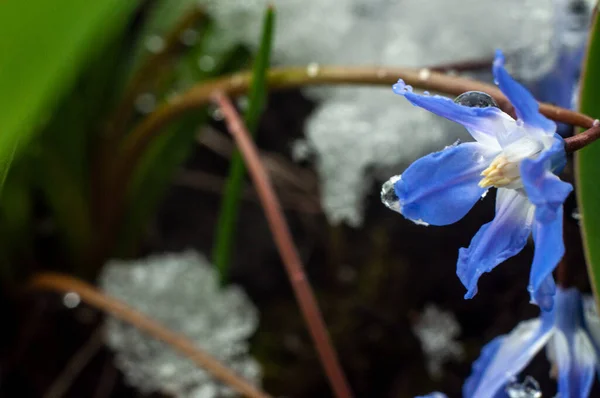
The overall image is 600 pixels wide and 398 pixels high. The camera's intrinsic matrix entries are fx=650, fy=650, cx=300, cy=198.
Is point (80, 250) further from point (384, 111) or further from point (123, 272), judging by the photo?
point (384, 111)

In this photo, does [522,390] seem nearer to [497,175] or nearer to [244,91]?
[497,175]

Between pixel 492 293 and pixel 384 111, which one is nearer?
pixel 492 293

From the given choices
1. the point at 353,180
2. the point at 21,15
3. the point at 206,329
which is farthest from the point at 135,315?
the point at 21,15

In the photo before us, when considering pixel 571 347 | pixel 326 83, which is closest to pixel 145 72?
pixel 326 83

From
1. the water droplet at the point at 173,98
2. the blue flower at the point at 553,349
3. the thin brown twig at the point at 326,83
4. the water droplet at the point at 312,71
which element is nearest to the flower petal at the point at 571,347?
the blue flower at the point at 553,349

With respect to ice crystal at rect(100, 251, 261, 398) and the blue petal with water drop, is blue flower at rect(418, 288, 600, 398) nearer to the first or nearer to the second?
the blue petal with water drop

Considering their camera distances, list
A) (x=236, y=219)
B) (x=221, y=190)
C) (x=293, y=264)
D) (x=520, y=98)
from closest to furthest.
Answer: (x=520, y=98), (x=293, y=264), (x=236, y=219), (x=221, y=190)

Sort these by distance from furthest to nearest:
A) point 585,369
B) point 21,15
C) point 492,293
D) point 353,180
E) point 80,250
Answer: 1. point 80,250
2. point 353,180
3. point 492,293
4. point 585,369
5. point 21,15
